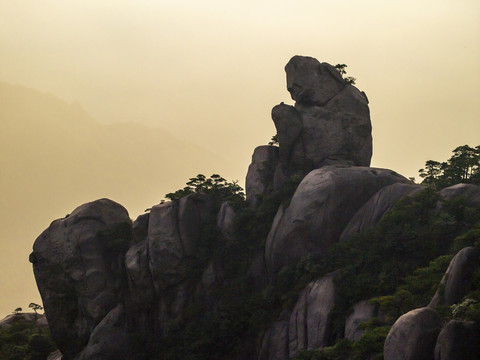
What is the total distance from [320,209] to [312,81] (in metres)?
13.0

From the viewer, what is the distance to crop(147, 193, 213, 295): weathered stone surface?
4966cm

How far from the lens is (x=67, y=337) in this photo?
5294 centimetres

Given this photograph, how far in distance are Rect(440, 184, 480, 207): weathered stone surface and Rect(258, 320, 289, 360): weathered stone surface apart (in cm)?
1308

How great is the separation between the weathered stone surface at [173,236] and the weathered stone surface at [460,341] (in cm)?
2721

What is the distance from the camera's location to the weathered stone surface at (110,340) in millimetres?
Result: 49344

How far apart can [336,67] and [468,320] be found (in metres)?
32.4

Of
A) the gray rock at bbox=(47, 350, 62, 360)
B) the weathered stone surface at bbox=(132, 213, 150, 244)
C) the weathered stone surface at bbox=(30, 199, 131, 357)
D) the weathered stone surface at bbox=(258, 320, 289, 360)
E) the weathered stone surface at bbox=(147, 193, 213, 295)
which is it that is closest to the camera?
the weathered stone surface at bbox=(258, 320, 289, 360)

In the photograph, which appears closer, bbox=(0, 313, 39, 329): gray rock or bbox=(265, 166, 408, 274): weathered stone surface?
bbox=(265, 166, 408, 274): weathered stone surface

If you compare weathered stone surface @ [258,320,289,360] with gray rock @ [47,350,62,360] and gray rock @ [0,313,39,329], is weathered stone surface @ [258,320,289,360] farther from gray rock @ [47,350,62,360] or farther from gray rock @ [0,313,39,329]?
gray rock @ [0,313,39,329]

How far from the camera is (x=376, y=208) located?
145ft

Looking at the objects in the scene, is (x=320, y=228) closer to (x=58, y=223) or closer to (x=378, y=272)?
(x=378, y=272)

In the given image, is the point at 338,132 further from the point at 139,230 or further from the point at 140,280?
the point at 140,280

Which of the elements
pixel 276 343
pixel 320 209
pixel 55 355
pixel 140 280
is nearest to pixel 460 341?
pixel 276 343

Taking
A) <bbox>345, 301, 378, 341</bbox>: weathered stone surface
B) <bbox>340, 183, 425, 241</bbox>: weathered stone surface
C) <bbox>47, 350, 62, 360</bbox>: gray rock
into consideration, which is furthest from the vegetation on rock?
<bbox>47, 350, 62, 360</bbox>: gray rock
